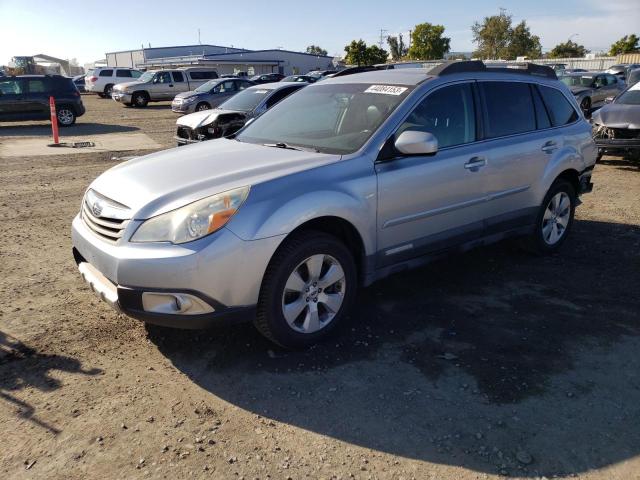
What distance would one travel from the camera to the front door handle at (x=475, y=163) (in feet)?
14.3

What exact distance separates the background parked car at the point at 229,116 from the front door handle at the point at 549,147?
21.1 feet

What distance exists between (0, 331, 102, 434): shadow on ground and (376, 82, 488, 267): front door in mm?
2208

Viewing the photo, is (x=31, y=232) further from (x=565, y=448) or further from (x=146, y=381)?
(x=565, y=448)

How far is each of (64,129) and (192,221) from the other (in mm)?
17081

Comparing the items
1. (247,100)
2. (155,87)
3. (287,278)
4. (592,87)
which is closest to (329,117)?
(287,278)

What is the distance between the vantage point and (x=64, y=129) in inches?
707

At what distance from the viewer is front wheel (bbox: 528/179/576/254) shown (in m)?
5.35

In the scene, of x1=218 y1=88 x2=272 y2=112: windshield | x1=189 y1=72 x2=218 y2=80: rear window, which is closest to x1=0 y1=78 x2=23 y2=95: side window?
x1=218 y1=88 x2=272 y2=112: windshield

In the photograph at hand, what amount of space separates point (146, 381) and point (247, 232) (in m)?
1.11

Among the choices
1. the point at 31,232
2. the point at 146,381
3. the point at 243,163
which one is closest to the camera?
the point at 146,381

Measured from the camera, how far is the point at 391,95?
4168mm

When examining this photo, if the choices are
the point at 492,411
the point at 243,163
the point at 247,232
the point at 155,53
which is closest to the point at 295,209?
the point at 247,232

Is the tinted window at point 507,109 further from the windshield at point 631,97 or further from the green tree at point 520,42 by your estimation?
the green tree at point 520,42

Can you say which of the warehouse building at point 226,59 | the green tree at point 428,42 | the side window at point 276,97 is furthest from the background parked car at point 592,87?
the green tree at point 428,42
